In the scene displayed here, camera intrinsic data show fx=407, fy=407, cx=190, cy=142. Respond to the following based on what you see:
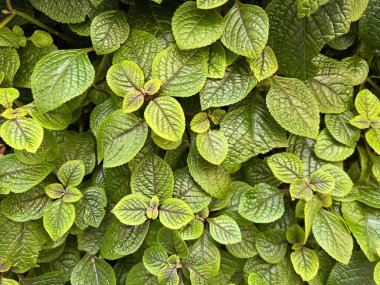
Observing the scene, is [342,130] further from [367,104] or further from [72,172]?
[72,172]

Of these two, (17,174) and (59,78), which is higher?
(59,78)

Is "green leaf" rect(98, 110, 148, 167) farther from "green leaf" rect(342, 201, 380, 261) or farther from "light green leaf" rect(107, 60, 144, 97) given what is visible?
"green leaf" rect(342, 201, 380, 261)

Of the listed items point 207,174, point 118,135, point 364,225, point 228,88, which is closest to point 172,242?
point 207,174

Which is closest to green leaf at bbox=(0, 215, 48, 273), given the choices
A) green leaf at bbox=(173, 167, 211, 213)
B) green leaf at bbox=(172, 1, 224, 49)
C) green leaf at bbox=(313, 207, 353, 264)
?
green leaf at bbox=(173, 167, 211, 213)

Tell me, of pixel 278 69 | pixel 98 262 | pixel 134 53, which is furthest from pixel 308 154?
pixel 98 262

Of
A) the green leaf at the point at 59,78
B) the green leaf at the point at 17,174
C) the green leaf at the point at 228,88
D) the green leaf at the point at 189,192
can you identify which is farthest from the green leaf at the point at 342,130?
the green leaf at the point at 17,174

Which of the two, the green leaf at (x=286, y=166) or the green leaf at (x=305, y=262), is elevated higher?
the green leaf at (x=286, y=166)

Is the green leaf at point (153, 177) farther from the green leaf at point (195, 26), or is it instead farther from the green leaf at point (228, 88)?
the green leaf at point (195, 26)
